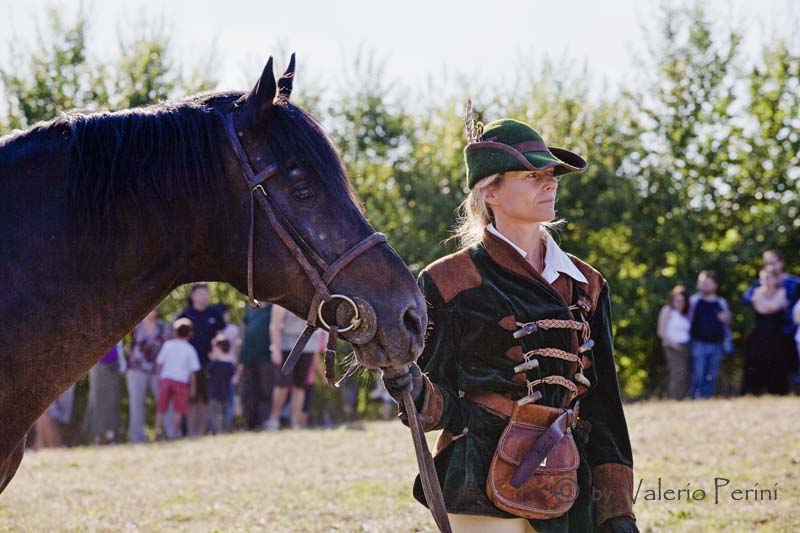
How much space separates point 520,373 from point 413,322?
78 cm

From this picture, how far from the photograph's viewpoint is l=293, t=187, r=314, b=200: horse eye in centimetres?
293

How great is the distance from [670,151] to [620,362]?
15.8 feet

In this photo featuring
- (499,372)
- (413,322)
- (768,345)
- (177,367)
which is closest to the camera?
(413,322)

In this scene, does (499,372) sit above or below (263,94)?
below

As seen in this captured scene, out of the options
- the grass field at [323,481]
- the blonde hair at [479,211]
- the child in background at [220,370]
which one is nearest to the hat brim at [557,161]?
the blonde hair at [479,211]

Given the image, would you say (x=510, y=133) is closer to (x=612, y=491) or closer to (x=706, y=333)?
(x=612, y=491)

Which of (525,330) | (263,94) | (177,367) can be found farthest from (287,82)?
(177,367)

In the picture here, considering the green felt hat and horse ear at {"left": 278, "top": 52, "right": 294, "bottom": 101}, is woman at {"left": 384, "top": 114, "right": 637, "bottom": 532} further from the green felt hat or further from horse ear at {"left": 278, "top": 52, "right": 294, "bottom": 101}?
horse ear at {"left": 278, "top": 52, "right": 294, "bottom": 101}

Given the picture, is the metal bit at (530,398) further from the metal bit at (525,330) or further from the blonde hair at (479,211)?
the blonde hair at (479,211)

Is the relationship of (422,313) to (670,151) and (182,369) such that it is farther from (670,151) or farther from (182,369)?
(670,151)

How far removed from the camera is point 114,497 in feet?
25.5

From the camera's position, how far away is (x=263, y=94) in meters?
2.91

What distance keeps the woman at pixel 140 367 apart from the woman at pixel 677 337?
8.02m

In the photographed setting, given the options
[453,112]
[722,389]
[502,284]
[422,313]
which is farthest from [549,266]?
[453,112]
